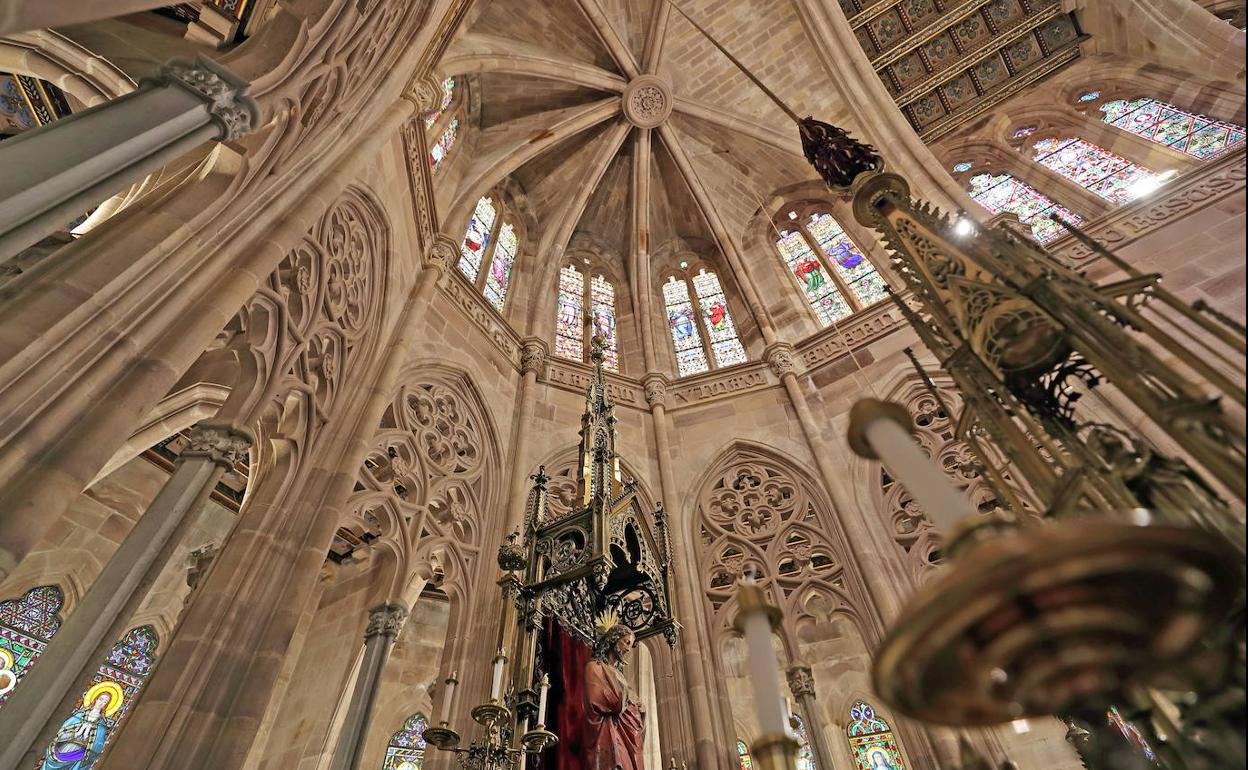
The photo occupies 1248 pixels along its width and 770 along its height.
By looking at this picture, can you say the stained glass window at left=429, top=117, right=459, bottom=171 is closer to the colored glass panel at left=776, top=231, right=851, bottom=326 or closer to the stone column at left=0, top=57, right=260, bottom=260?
the stone column at left=0, top=57, right=260, bottom=260

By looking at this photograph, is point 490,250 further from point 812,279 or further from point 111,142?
point 111,142

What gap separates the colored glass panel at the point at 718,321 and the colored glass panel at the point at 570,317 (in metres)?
2.18

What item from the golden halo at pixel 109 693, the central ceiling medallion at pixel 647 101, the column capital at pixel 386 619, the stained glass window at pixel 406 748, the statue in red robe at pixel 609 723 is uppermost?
the central ceiling medallion at pixel 647 101

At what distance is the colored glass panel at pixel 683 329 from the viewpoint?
10.6m

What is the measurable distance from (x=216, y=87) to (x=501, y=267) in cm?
714

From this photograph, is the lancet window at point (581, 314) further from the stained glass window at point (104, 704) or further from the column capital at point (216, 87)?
the stained glass window at point (104, 704)

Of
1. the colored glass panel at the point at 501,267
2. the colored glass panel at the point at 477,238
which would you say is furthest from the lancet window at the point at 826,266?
the colored glass panel at the point at 477,238

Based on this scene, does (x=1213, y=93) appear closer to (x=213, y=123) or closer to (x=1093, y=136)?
(x=1093, y=136)

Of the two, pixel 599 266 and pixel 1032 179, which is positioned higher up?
pixel 599 266

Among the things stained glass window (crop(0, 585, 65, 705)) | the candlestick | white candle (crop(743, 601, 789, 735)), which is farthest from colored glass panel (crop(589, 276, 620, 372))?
the candlestick

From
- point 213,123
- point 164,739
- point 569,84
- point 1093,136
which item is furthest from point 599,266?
point 164,739

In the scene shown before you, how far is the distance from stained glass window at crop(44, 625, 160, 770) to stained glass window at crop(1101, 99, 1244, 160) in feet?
44.7

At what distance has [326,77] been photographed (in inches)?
189

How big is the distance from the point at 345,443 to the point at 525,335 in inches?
166
